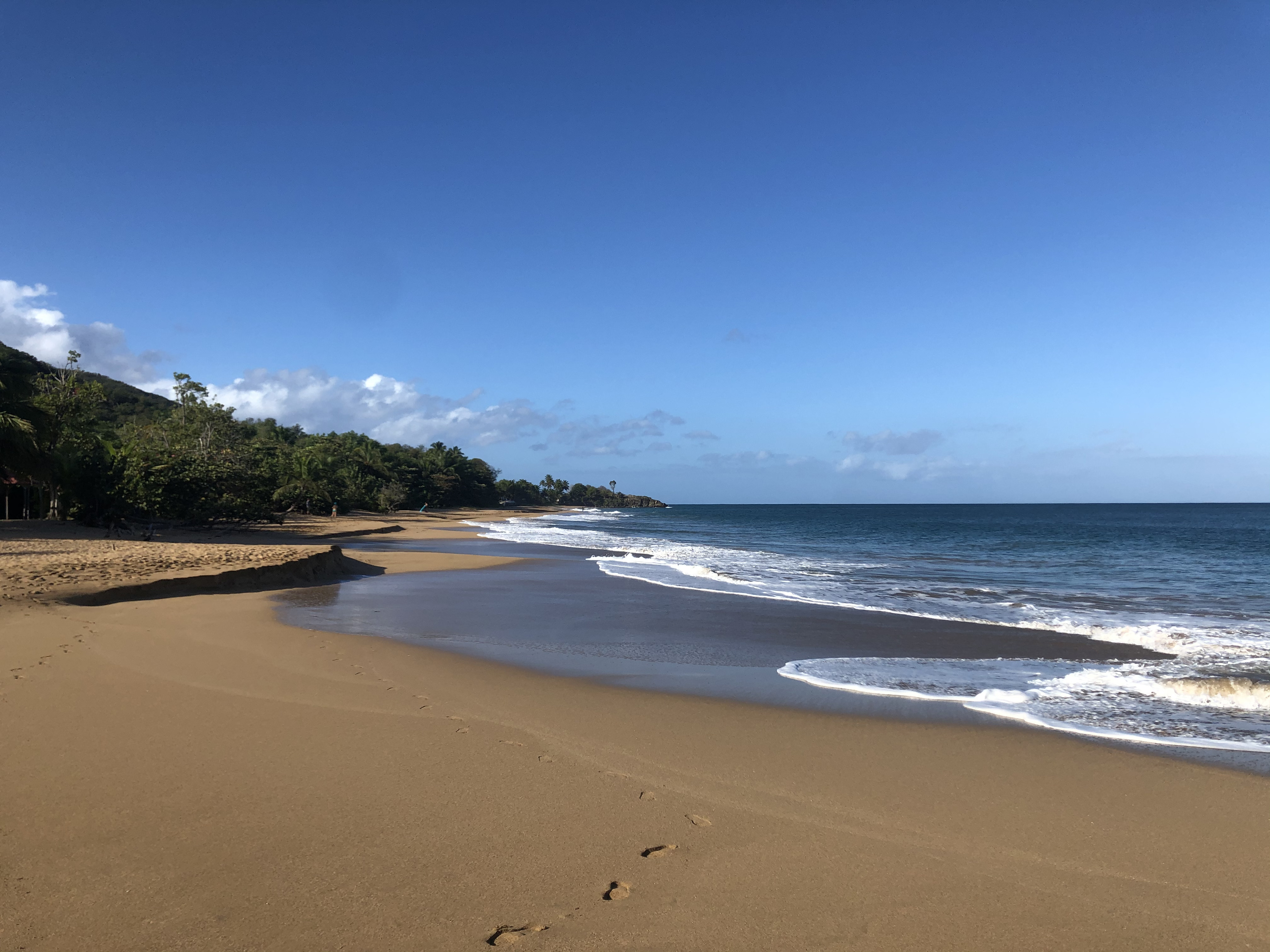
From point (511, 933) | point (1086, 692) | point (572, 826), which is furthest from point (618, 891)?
point (1086, 692)

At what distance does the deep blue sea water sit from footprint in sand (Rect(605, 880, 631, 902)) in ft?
15.7

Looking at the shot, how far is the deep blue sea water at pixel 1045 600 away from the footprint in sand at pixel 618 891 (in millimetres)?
4789

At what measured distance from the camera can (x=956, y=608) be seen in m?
14.9

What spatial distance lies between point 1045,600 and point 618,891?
16.4 metres

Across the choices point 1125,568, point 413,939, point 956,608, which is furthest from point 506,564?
point 1125,568

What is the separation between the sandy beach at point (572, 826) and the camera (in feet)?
10.4

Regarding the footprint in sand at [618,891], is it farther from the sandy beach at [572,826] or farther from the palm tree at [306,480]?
the palm tree at [306,480]

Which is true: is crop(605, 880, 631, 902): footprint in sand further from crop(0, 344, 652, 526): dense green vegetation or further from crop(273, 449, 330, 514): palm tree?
crop(273, 449, 330, 514): palm tree

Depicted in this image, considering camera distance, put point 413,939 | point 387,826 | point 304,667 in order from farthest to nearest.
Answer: point 304,667
point 387,826
point 413,939

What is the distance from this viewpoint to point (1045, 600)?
54.6ft

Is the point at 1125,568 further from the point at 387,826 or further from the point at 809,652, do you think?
the point at 387,826

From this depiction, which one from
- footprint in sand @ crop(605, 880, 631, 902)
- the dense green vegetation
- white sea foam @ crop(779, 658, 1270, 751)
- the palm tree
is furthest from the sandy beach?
the palm tree

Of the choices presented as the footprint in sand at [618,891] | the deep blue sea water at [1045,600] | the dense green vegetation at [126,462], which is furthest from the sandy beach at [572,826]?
the dense green vegetation at [126,462]

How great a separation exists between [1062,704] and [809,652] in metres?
A: 3.33
